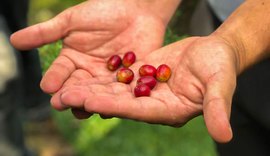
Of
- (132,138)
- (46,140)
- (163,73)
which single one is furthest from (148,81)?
(46,140)

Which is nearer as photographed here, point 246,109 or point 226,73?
point 226,73

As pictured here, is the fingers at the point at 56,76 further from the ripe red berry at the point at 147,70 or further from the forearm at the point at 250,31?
the forearm at the point at 250,31

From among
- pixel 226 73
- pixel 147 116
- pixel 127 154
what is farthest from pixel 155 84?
pixel 127 154

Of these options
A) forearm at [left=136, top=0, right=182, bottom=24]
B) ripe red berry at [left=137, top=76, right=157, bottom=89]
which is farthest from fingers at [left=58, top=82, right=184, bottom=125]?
forearm at [left=136, top=0, right=182, bottom=24]

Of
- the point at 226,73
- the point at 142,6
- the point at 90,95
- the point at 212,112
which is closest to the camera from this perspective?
the point at 212,112

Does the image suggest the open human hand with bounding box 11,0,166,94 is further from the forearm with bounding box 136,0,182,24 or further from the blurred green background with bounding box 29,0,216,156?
the blurred green background with bounding box 29,0,216,156

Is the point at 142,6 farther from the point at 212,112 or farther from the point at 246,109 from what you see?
the point at 212,112
